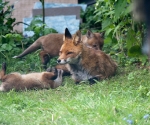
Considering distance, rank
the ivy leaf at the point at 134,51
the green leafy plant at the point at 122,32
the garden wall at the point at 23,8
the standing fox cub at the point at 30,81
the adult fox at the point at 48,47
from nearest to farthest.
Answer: the ivy leaf at the point at 134,51, the standing fox cub at the point at 30,81, the green leafy plant at the point at 122,32, the adult fox at the point at 48,47, the garden wall at the point at 23,8

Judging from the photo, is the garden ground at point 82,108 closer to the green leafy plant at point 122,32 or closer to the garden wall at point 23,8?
the green leafy plant at point 122,32

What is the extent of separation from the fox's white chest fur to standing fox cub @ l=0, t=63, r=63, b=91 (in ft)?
0.81

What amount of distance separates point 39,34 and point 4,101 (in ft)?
13.3

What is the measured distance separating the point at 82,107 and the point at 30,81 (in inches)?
80.1

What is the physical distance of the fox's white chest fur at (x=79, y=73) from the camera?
20.3 feet

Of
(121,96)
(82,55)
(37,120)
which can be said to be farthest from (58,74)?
(37,120)

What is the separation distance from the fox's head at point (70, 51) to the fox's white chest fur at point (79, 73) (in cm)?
10

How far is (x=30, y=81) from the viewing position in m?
5.85

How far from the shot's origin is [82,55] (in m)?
6.30

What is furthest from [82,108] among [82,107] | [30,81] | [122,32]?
[122,32]

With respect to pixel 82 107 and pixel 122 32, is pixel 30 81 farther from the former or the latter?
pixel 122 32

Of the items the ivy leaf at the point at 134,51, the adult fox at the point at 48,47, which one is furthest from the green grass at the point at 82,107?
the adult fox at the point at 48,47

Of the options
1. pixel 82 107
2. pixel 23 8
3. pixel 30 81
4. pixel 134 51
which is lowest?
pixel 30 81

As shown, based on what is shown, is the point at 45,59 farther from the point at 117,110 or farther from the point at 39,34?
the point at 117,110
